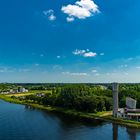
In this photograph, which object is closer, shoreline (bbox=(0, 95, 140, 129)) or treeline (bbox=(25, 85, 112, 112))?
shoreline (bbox=(0, 95, 140, 129))

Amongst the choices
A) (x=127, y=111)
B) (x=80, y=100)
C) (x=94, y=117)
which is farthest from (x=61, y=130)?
(x=80, y=100)

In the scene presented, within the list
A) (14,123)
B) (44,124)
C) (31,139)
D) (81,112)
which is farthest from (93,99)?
(31,139)

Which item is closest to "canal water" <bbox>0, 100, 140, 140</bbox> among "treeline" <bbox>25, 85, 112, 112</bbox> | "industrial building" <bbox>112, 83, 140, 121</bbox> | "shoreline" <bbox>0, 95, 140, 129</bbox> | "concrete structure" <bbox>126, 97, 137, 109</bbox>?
"shoreline" <bbox>0, 95, 140, 129</bbox>

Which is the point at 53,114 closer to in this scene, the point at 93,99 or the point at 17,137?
the point at 93,99

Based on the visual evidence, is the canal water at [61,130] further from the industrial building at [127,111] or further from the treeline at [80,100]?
the treeline at [80,100]

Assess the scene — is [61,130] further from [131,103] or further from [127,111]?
[131,103]

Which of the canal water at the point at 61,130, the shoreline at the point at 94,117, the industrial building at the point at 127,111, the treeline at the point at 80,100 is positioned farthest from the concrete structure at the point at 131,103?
the canal water at the point at 61,130

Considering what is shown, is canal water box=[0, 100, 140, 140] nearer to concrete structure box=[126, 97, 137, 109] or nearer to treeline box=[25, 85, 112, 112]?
treeline box=[25, 85, 112, 112]

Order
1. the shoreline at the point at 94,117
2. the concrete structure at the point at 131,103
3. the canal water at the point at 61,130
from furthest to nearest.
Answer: the concrete structure at the point at 131,103 → the shoreline at the point at 94,117 → the canal water at the point at 61,130
